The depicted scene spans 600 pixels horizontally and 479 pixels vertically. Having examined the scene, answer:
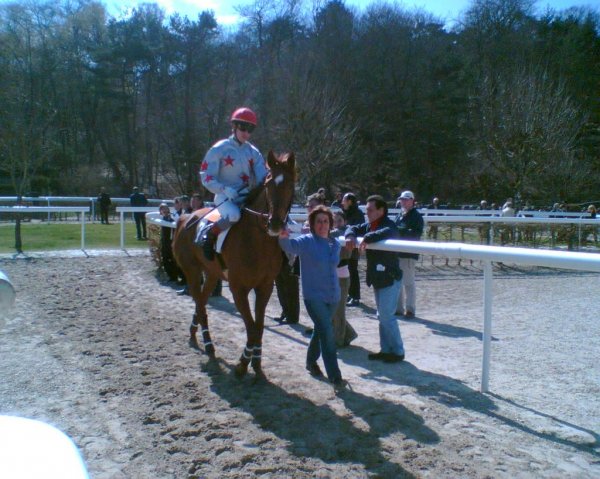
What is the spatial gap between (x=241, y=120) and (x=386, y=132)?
36.8m

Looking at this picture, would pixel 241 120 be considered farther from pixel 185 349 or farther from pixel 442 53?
pixel 442 53

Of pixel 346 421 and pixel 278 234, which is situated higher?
pixel 278 234

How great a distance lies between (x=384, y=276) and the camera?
6.02m

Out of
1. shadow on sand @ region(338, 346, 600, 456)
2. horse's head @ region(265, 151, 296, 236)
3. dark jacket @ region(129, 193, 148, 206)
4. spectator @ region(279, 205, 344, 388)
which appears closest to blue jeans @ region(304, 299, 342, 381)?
spectator @ region(279, 205, 344, 388)

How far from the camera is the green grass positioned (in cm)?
1750

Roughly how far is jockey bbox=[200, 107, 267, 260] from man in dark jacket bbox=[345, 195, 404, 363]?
1204mm

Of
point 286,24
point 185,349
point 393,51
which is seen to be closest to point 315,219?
point 185,349

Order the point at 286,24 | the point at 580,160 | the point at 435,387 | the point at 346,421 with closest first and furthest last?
the point at 346,421, the point at 435,387, the point at 580,160, the point at 286,24

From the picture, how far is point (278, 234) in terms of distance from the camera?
5305mm

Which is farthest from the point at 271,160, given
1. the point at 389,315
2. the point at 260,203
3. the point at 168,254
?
the point at 168,254

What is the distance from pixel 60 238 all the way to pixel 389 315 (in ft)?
53.1

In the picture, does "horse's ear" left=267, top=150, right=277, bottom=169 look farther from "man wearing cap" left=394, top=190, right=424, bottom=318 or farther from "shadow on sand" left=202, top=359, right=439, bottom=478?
"man wearing cap" left=394, top=190, right=424, bottom=318

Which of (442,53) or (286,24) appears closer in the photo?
(286,24)

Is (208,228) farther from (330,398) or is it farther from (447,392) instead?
(447,392)
